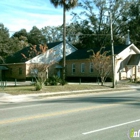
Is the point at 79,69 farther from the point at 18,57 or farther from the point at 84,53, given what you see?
the point at 18,57

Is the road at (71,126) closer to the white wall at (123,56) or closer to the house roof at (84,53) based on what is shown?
the white wall at (123,56)

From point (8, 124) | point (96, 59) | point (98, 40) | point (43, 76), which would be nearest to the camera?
point (8, 124)

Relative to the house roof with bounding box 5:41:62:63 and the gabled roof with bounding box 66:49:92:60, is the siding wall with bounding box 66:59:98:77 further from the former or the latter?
the house roof with bounding box 5:41:62:63

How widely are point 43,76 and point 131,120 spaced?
17.1 m

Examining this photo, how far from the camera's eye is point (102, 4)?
52.9 metres

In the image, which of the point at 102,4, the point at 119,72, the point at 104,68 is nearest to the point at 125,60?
the point at 119,72

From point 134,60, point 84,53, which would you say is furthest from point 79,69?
point 134,60

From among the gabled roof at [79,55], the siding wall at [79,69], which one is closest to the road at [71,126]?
the siding wall at [79,69]

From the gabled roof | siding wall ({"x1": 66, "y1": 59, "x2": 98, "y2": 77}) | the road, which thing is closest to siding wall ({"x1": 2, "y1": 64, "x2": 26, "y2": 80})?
siding wall ({"x1": 66, "y1": 59, "x2": 98, "y2": 77})

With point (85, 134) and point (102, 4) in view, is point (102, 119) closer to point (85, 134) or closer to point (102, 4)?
point (85, 134)

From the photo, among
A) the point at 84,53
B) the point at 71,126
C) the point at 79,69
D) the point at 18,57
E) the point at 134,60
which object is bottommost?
the point at 71,126

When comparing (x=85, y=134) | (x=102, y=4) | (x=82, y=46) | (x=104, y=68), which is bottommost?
(x=85, y=134)

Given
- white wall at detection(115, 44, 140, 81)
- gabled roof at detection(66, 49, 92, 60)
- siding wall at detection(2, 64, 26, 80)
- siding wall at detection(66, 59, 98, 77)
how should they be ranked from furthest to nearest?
gabled roof at detection(66, 49, 92, 60)
siding wall at detection(66, 59, 98, 77)
siding wall at detection(2, 64, 26, 80)
white wall at detection(115, 44, 140, 81)

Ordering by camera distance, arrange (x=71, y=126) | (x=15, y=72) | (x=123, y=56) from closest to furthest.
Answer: (x=71, y=126) → (x=123, y=56) → (x=15, y=72)
